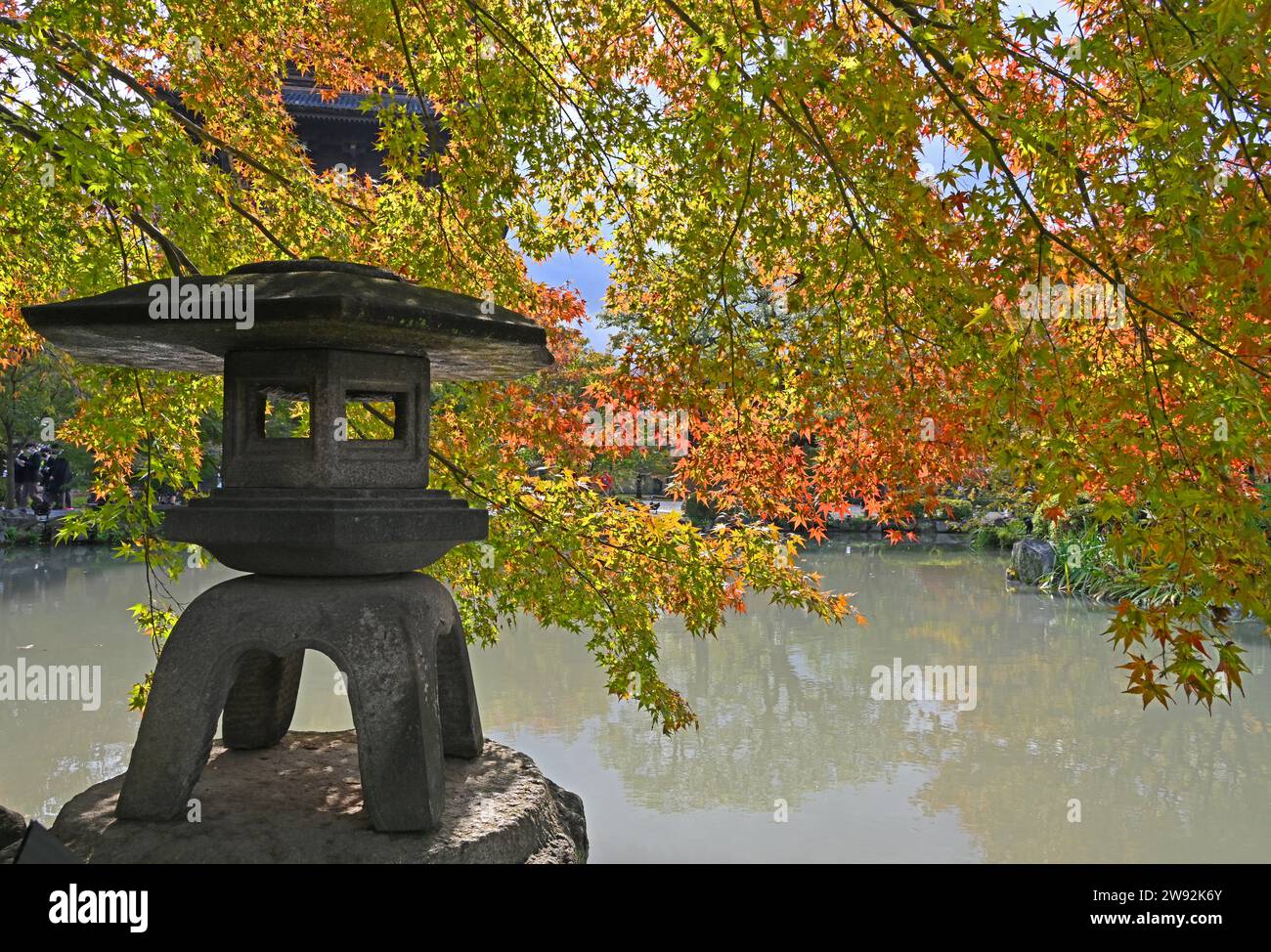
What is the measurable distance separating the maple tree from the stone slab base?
2.60ft

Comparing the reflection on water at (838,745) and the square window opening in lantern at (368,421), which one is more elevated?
the square window opening in lantern at (368,421)

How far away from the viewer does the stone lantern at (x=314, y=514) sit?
301cm

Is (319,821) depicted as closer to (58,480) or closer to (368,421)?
(368,421)

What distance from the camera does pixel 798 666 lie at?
8680 mm

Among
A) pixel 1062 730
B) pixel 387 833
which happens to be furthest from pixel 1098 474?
pixel 1062 730

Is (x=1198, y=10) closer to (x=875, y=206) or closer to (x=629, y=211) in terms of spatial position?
(x=875, y=206)

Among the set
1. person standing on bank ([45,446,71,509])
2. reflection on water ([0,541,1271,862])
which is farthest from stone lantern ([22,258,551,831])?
person standing on bank ([45,446,71,509])

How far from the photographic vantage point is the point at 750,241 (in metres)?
3.53

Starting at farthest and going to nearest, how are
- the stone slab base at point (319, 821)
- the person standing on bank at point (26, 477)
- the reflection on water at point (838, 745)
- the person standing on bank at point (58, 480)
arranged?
the person standing on bank at point (26, 477) → the person standing on bank at point (58, 480) → the reflection on water at point (838, 745) → the stone slab base at point (319, 821)

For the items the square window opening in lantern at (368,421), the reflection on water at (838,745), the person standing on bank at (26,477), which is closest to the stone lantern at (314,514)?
the square window opening in lantern at (368,421)

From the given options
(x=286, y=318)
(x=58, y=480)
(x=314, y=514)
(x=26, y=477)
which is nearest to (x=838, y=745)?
(x=314, y=514)

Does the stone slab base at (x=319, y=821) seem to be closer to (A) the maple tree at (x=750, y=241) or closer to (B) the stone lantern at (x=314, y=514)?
(B) the stone lantern at (x=314, y=514)

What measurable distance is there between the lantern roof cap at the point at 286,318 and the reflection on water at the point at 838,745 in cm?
286

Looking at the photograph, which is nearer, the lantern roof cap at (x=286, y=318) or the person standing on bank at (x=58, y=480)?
the lantern roof cap at (x=286, y=318)
